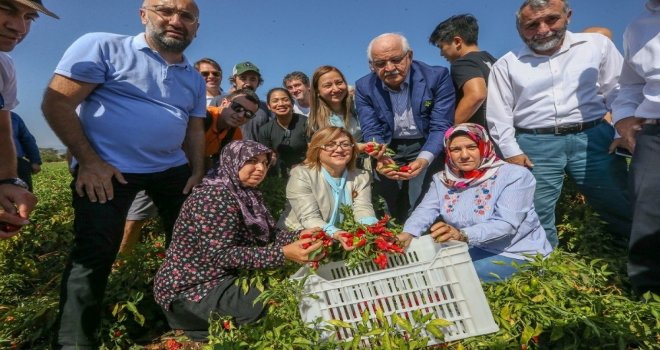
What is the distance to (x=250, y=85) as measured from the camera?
5.33 metres

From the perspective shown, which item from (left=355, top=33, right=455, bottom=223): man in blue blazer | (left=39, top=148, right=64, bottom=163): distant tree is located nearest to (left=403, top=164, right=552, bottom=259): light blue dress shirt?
(left=355, top=33, right=455, bottom=223): man in blue blazer

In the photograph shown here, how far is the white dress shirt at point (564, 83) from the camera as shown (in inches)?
115

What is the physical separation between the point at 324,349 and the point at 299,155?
117 inches

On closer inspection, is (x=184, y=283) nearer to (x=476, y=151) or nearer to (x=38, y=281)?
(x=476, y=151)

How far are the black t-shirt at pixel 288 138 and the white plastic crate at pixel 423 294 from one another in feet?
8.92

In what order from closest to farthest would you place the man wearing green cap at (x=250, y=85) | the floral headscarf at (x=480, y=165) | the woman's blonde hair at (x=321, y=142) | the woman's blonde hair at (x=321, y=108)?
the floral headscarf at (x=480, y=165)
the woman's blonde hair at (x=321, y=142)
the woman's blonde hair at (x=321, y=108)
the man wearing green cap at (x=250, y=85)

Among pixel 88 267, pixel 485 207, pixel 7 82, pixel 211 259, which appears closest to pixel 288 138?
pixel 211 259

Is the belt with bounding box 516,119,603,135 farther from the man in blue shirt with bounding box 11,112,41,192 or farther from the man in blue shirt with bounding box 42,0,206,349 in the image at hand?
the man in blue shirt with bounding box 11,112,41,192

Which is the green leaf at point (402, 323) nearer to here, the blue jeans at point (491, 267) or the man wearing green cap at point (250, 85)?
the blue jeans at point (491, 267)

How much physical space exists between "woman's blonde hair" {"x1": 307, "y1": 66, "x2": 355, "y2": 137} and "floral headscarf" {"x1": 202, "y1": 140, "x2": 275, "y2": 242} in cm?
123

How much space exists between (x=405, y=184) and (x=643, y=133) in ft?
6.56

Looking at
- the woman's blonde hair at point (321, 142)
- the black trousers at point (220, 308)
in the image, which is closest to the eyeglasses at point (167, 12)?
the woman's blonde hair at point (321, 142)

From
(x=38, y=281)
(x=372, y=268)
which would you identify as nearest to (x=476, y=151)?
(x=372, y=268)

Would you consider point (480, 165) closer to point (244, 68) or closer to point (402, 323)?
point (402, 323)
